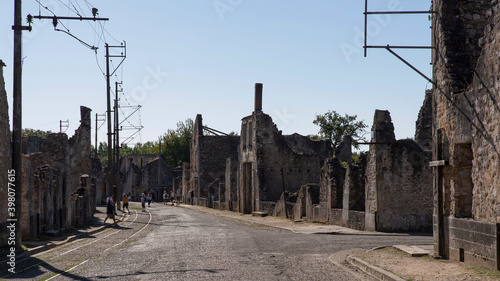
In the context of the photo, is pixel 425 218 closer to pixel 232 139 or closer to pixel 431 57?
pixel 431 57

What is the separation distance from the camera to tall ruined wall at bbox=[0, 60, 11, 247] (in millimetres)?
16617

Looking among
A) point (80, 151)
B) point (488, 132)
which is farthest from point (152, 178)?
point (488, 132)

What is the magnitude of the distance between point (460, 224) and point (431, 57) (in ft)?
15.4

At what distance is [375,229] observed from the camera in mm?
22531

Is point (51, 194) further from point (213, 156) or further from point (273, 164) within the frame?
point (213, 156)

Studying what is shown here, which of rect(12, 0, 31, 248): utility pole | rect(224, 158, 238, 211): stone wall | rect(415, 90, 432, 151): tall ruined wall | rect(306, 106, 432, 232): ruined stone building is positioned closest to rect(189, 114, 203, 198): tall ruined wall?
rect(224, 158, 238, 211): stone wall

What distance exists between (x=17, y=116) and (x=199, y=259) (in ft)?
24.0

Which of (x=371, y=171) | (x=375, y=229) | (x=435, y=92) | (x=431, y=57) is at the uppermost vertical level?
(x=431, y=57)

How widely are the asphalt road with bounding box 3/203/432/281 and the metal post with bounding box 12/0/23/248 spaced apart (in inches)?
62.9

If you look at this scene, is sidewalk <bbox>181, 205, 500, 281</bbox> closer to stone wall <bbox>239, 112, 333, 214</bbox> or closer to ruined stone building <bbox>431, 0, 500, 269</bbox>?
ruined stone building <bbox>431, 0, 500, 269</bbox>

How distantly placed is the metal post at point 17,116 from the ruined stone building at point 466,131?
36.1 ft

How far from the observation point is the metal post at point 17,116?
1666 centimetres

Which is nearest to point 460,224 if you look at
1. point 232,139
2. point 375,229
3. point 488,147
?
point 488,147

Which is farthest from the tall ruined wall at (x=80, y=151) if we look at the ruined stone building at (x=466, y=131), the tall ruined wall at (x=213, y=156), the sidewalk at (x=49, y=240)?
the ruined stone building at (x=466, y=131)
